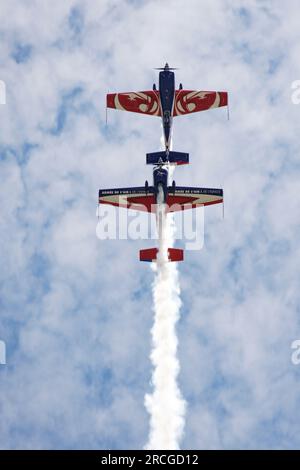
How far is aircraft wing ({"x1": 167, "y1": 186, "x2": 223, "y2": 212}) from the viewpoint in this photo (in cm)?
16700

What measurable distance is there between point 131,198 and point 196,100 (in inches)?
677

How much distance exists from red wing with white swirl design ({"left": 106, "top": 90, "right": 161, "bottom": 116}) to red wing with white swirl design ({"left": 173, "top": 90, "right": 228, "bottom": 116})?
2485mm

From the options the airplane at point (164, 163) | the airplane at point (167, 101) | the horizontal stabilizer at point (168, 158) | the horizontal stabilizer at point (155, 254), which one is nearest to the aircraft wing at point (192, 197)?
the airplane at point (164, 163)

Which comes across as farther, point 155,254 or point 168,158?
point 168,158

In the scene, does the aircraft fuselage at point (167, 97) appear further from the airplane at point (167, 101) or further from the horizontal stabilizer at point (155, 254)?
the horizontal stabilizer at point (155, 254)

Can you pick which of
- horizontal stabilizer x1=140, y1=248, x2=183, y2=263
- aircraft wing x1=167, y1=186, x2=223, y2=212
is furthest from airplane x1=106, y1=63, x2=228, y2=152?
horizontal stabilizer x1=140, y1=248, x2=183, y2=263

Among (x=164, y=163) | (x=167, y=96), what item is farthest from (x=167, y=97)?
(x=164, y=163)

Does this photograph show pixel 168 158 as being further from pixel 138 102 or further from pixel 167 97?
pixel 138 102

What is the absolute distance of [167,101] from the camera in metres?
174

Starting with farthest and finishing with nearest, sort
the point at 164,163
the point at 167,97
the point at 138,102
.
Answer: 1. the point at 138,102
2. the point at 167,97
3. the point at 164,163

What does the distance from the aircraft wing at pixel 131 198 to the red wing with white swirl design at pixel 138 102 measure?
12857 mm
